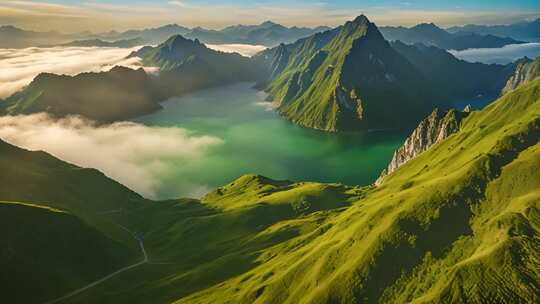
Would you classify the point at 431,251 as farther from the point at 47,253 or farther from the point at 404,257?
the point at 47,253

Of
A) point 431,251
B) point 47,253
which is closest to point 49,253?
point 47,253

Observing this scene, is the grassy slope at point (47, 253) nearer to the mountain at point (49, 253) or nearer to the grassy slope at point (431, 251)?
the mountain at point (49, 253)

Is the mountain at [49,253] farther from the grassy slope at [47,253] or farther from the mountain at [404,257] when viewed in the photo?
the mountain at [404,257]

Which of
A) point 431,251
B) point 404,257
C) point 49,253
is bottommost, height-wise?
point 49,253

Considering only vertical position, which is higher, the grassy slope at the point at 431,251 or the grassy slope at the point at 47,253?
the grassy slope at the point at 431,251

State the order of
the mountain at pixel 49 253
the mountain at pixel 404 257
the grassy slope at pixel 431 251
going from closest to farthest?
the grassy slope at pixel 431 251
the mountain at pixel 404 257
the mountain at pixel 49 253

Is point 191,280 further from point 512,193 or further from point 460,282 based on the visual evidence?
point 512,193

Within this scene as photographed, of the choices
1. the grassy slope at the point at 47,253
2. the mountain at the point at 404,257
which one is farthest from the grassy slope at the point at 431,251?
the grassy slope at the point at 47,253

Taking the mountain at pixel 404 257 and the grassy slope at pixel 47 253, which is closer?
the mountain at pixel 404 257

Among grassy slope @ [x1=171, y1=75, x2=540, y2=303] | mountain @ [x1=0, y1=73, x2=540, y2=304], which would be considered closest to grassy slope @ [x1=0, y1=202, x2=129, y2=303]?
mountain @ [x1=0, y1=73, x2=540, y2=304]

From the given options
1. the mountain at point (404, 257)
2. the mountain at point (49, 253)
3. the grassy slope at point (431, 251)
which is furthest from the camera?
the mountain at point (49, 253)

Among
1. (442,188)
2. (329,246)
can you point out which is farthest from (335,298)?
(442,188)

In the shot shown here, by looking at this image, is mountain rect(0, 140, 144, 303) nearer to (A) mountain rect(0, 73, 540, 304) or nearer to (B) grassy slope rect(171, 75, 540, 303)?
(A) mountain rect(0, 73, 540, 304)

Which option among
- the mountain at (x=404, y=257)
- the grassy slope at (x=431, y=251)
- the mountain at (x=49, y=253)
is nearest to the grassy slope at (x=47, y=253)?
the mountain at (x=49, y=253)
